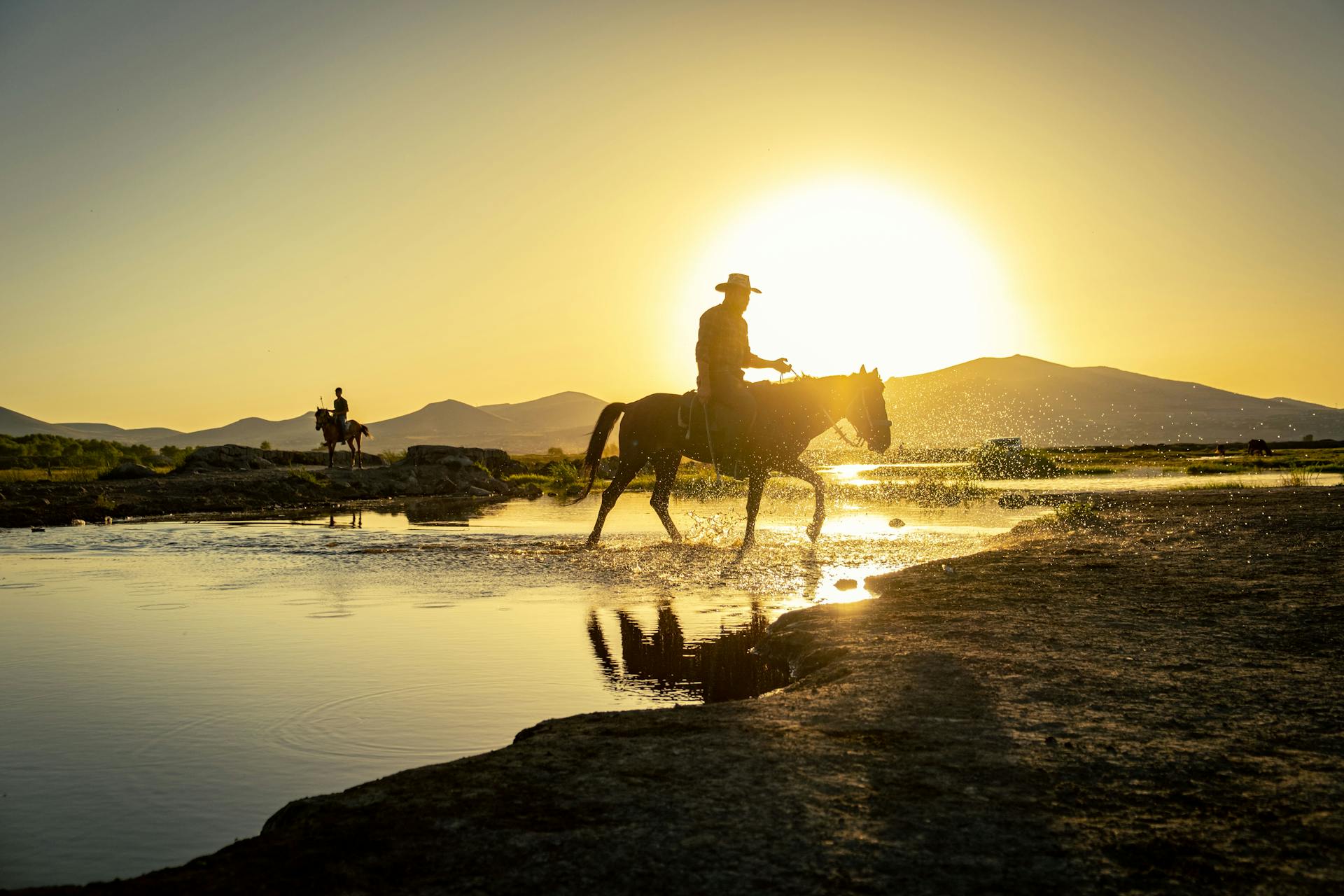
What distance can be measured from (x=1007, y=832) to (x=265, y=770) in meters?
3.43

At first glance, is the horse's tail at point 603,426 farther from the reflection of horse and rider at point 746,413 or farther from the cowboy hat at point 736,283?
the cowboy hat at point 736,283

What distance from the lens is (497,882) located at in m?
2.84

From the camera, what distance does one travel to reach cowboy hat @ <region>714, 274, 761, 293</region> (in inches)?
556

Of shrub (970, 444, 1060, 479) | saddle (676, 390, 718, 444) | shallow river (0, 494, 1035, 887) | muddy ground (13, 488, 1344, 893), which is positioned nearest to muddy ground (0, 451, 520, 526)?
shallow river (0, 494, 1035, 887)

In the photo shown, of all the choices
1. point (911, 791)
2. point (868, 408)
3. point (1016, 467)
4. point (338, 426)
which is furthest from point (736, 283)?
point (1016, 467)

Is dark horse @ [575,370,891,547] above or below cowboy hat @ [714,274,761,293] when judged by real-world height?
below

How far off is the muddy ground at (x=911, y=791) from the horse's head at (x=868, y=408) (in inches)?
330

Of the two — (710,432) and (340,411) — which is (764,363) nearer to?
(710,432)

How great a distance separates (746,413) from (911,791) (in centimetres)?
1061

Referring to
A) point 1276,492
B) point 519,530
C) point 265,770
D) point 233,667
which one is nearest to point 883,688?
point 265,770

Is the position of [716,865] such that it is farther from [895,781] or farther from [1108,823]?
[1108,823]

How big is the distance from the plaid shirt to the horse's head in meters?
2.03

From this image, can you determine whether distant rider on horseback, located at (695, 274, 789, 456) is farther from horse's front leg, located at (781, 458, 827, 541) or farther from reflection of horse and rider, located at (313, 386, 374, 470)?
reflection of horse and rider, located at (313, 386, 374, 470)

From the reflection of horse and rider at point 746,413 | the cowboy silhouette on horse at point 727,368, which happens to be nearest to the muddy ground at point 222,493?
the reflection of horse and rider at point 746,413
